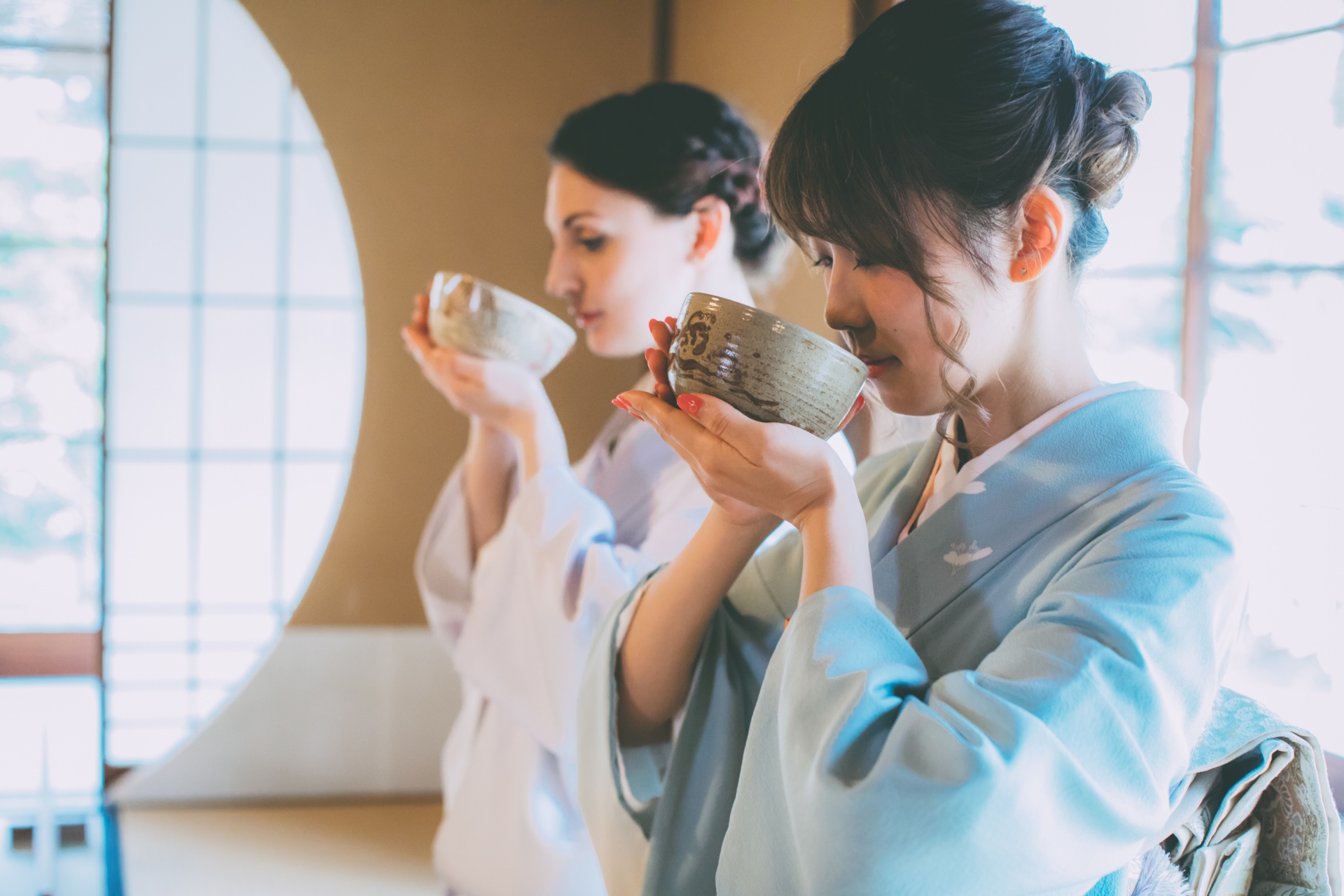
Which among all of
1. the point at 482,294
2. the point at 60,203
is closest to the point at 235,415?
the point at 60,203

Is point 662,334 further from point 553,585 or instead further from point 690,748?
point 553,585

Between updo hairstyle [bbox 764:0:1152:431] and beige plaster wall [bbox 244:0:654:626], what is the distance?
2.68m

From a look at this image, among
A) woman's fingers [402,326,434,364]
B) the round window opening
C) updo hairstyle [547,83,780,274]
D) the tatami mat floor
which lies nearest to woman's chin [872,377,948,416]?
updo hairstyle [547,83,780,274]

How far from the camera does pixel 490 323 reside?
5.17 feet

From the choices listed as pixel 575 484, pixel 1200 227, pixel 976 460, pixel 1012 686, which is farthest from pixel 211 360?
pixel 1012 686

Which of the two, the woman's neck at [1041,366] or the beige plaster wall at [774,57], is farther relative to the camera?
the beige plaster wall at [774,57]

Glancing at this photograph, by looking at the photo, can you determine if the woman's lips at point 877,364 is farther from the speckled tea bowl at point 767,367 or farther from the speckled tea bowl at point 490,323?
the speckled tea bowl at point 490,323

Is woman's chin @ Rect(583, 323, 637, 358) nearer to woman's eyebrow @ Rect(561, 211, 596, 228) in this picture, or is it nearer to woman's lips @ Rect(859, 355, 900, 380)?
woman's eyebrow @ Rect(561, 211, 596, 228)

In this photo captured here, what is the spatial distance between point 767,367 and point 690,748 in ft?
1.53

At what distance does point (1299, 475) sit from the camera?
52.1 inches

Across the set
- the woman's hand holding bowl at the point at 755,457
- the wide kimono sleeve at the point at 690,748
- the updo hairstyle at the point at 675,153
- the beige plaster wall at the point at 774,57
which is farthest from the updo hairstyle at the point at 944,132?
the updo hairstyle at the point at 675,153

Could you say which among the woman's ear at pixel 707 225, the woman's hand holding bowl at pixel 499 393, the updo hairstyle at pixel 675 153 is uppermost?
the updo hairstyle at pixel 675 153

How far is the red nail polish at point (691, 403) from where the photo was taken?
826mm

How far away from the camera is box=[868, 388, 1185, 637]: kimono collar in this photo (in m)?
0.81
